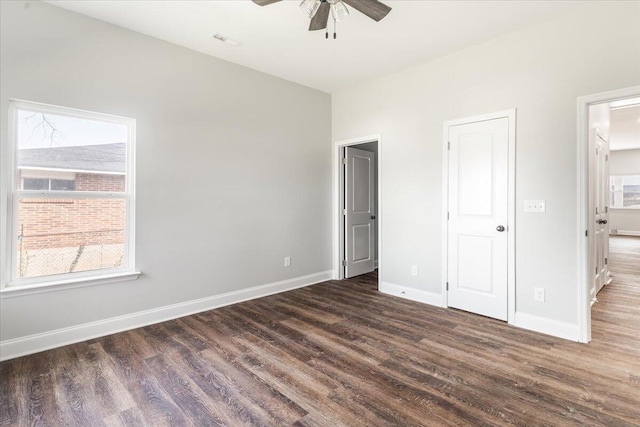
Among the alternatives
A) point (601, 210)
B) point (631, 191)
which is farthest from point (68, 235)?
point (631, 191)

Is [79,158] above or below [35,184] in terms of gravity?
above

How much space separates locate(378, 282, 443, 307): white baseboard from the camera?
388cm

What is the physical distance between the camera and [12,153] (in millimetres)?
2635

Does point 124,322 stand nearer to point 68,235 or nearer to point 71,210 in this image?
point 68,235

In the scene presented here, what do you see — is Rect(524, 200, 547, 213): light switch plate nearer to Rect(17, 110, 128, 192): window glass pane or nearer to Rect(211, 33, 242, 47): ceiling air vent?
Rect(211, 33, 242, 47): ceiling air vent

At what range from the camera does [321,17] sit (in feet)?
8.26

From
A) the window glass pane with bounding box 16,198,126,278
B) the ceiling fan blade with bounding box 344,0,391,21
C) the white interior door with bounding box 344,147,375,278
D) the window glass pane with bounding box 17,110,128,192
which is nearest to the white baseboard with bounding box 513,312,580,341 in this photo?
the white interior door with bounding box 344,147,375,278

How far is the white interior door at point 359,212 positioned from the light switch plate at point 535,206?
260 cm

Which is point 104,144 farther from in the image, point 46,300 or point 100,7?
point 46,300

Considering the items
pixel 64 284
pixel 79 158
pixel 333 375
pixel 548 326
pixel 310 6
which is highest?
pixel 310 6

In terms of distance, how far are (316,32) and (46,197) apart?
2.96m

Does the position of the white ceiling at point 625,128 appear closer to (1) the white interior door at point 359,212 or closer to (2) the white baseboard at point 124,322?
(1) the white interior door at point 359,212

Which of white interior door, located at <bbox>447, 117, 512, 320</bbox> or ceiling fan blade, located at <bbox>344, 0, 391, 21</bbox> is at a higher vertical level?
ceiling fan blade, located at <bbox>344, 0, 391, 21</bbox>

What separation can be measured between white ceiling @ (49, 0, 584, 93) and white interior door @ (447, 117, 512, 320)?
946 mm
